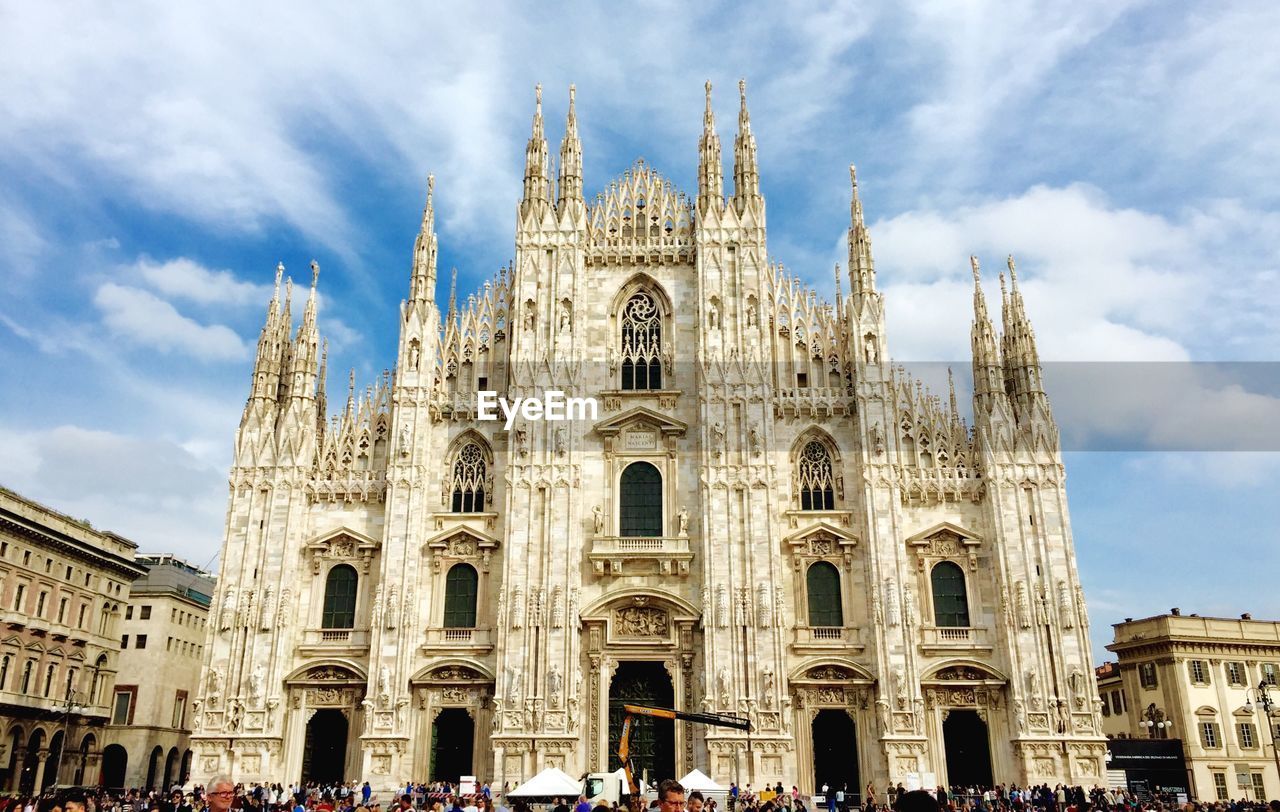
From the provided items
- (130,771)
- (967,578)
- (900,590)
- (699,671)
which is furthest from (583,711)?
(130,771)

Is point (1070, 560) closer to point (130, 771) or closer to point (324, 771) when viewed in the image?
point (324, 771)

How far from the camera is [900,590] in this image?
117 feet

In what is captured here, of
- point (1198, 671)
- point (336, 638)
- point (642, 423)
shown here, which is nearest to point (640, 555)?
point (642, 423)

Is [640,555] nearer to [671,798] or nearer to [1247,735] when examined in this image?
[671,798]

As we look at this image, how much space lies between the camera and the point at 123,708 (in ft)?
190

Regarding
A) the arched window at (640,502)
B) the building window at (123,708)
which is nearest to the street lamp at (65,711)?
the building window at (123,708)

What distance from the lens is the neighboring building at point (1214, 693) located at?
5219 cm

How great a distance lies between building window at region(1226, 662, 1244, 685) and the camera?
53969mm

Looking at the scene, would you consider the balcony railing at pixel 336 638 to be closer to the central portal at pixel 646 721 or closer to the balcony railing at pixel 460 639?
the balcony railing at pixel 460 639

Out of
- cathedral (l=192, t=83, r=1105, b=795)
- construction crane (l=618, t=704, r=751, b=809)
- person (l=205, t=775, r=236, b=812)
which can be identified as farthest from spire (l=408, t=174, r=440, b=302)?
person (l=205, t=775, r=236, b=812)

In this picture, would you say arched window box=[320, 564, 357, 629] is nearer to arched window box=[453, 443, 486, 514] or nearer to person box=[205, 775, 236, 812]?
arched window box=[453, 443, 486, 514]

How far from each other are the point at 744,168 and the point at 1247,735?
3853 centimetres

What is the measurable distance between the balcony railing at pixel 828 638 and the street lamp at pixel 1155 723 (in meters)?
15.6

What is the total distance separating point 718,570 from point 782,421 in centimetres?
621
